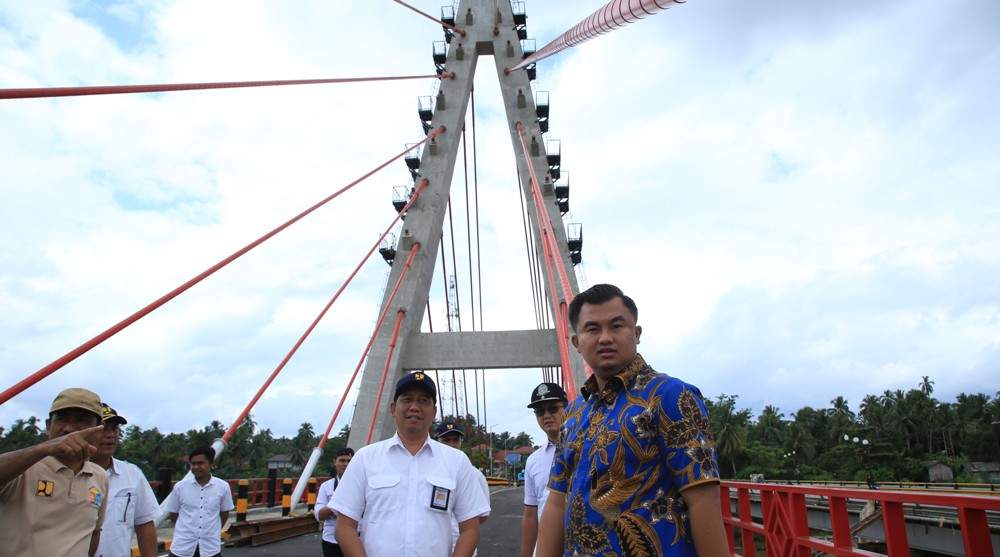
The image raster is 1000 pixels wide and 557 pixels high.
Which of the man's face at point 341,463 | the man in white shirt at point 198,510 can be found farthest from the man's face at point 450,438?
the man in white shirt at point 198,510

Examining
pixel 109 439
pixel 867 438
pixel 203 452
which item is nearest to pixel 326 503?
pixel 203 452

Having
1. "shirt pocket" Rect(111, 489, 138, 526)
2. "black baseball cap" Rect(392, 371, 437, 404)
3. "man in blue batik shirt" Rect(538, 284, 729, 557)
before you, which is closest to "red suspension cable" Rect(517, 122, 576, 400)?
"shirt pocket" Rect(111, 489, 138, 526)

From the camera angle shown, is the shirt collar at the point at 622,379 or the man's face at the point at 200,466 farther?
the man's face at the point at 200,466

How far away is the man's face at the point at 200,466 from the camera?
18.4 feet

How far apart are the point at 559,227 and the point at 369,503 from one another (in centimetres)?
1255

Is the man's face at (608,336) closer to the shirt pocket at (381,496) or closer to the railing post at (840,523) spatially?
the shirt pocket at (381,496)

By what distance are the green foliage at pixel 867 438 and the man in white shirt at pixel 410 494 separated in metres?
47.1

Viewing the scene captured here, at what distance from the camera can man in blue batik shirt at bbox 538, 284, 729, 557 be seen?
1612 millimetres

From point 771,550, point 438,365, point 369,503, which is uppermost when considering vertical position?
point 438,365

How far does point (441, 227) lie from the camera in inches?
596

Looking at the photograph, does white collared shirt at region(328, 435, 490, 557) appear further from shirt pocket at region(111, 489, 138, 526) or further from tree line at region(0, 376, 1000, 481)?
tree line at region(0, 376, 1000, 481)

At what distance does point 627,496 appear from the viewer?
5.52 feet

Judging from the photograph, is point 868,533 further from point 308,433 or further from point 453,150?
point 308,433

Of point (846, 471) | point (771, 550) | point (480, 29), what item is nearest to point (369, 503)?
point (771, 550)
